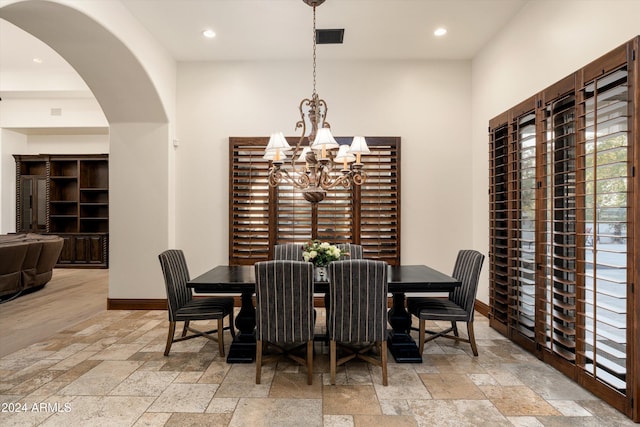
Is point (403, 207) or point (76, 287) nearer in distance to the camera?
point (403, 207)

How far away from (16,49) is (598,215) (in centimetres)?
765

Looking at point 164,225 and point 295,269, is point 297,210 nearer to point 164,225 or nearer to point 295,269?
point 164,225

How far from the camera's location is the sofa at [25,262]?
535 centimetres

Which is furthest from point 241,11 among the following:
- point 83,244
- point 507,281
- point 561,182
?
point 83,244

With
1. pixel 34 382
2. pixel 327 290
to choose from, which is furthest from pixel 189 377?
pixel 327 290

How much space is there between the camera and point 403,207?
505 centimetres

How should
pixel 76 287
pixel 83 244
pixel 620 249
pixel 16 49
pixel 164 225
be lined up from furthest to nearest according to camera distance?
1. pixel 83 244
2. pixel 76 287
3. pixel 16 49
4. pixel 164 225
5. pixel 620 249

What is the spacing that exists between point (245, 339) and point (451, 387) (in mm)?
1804

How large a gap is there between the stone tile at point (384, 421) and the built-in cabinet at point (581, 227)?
4.60 ft

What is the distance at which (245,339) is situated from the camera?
3.34 meters

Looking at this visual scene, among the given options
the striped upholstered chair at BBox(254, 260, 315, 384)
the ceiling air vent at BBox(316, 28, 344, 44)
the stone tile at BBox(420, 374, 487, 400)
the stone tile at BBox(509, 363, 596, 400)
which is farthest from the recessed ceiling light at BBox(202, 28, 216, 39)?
the stone tile at BBox(509, 363, 596, 400)

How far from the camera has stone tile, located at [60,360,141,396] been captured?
2.66 m

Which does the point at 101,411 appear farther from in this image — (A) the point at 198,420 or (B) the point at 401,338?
(B) the point at 401,338

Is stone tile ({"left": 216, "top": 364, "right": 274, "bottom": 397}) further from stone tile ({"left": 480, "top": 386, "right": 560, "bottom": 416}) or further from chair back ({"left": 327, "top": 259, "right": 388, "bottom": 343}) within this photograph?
stone tile ({"left": 480, "top": 386, "right": 560, "bottom": 416})
